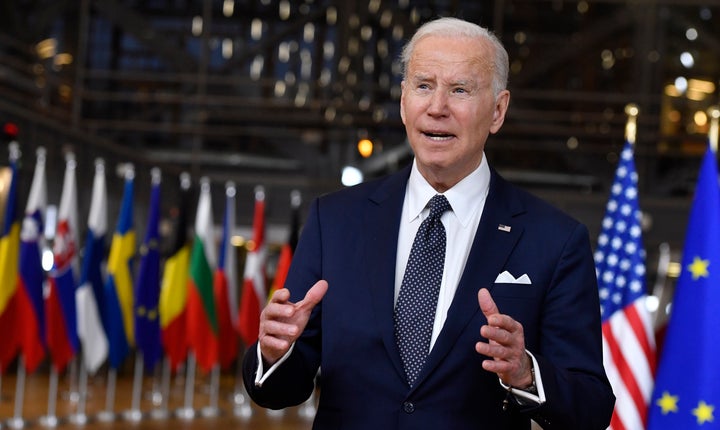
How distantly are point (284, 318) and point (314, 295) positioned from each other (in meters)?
0.08

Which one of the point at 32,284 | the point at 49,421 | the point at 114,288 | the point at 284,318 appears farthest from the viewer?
the point at 114,288

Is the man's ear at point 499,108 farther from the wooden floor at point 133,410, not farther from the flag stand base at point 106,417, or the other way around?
the flag stand base at point 106,417

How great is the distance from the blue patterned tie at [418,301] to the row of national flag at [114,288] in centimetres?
873

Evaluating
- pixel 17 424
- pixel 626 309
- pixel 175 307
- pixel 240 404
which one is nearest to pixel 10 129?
pixel 175 307

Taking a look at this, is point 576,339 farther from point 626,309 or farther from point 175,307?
point 175,307

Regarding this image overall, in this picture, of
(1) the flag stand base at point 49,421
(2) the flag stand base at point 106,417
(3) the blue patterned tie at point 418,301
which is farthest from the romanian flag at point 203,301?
(3) the blue patterned tie at point 418,301

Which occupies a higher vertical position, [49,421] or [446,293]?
[446,293]

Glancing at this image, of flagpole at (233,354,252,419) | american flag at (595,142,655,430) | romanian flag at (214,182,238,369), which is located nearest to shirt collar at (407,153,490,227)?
american flag at (595,142,655,430)

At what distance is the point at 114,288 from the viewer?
1227 centimetres

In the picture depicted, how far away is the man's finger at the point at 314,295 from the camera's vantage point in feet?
7.59

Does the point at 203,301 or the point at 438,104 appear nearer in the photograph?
the point at 438,104

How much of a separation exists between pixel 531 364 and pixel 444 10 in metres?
15.8

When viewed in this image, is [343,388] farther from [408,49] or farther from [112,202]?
[112,202]

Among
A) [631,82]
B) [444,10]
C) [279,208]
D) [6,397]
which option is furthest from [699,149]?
[6,397]
